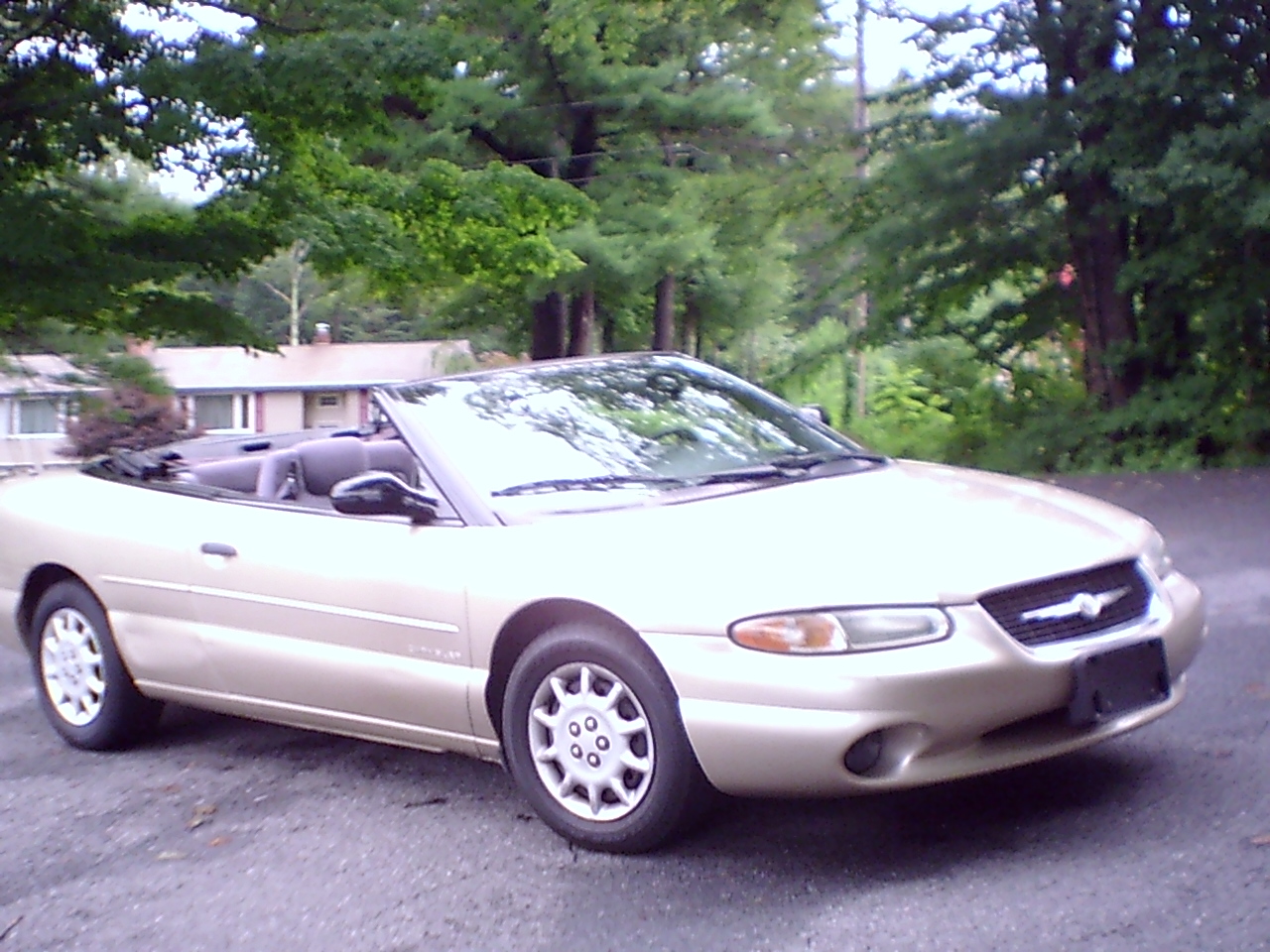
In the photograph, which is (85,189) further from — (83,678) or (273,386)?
(273,386)

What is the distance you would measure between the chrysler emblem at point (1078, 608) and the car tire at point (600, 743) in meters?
1.00

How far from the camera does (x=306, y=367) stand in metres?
48.5

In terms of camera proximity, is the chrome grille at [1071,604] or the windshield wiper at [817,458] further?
the windshield wiper at [817,458]

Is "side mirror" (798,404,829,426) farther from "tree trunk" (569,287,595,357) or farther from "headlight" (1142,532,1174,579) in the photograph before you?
"tree trunk" (569,287,595,357)

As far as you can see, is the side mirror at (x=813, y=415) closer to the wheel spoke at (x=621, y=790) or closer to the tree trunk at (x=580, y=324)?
the wheel spoke at (x=621, y=790)

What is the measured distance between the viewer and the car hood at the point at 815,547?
3996 millimetres

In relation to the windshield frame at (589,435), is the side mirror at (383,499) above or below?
below

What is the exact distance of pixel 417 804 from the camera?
16.5 feet

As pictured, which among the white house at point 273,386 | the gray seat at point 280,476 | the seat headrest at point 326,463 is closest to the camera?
the gray seat at point 280,476

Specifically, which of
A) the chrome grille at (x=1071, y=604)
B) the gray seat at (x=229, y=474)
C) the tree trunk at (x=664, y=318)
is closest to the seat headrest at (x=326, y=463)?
the gray seat at (x=229, y=474)

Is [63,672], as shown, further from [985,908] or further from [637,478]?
[985,908]

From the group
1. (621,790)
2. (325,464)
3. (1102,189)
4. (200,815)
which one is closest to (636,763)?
(621,790)

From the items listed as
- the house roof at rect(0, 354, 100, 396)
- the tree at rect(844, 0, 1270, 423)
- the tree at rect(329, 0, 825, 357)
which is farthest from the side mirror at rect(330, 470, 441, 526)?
the tree at rect(329, 0, 825, 357)

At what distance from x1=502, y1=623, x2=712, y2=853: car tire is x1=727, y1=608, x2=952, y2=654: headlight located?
1.33ft
